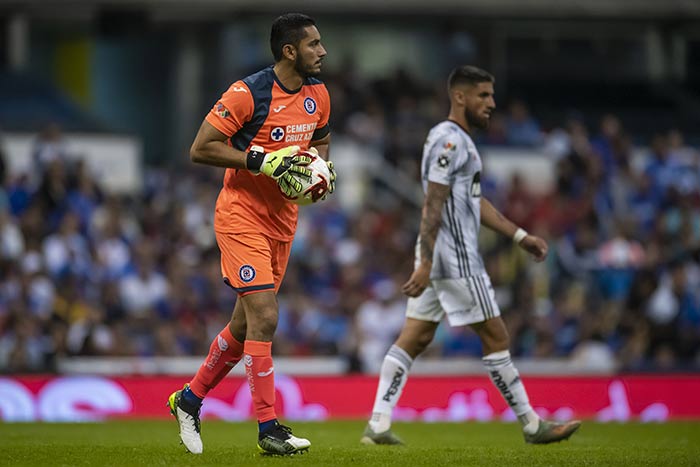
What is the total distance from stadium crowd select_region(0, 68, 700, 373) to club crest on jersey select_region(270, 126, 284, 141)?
307 inches

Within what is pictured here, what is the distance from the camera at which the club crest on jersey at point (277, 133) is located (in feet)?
27.9

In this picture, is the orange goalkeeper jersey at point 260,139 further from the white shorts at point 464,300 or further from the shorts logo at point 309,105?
the white shorts at point 464,300

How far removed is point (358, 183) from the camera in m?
23.4

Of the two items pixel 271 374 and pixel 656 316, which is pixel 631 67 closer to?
pixel 656 316

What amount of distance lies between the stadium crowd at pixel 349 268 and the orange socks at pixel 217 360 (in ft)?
23.4

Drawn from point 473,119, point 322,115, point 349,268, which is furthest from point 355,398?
point 322,115

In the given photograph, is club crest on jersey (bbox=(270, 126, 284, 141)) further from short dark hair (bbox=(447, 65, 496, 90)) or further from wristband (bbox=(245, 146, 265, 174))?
short dark hair (bbox=(447, 65, 496, 90))

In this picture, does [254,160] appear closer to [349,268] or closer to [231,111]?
[231,111]

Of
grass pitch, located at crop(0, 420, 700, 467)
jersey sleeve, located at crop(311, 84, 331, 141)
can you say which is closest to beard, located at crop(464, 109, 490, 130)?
jersey sleeve, located at crop(311, 84, 331, 141)

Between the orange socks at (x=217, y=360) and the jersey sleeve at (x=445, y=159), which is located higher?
the jersey sleeve at (x=445, y=159)

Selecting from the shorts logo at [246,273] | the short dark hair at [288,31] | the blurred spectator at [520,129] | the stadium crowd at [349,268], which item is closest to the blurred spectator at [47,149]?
the stadium crowd at [349,268]

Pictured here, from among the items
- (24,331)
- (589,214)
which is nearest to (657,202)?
(589,214)

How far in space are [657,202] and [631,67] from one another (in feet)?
26.6

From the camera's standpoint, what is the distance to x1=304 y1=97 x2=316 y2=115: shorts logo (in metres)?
8.66
